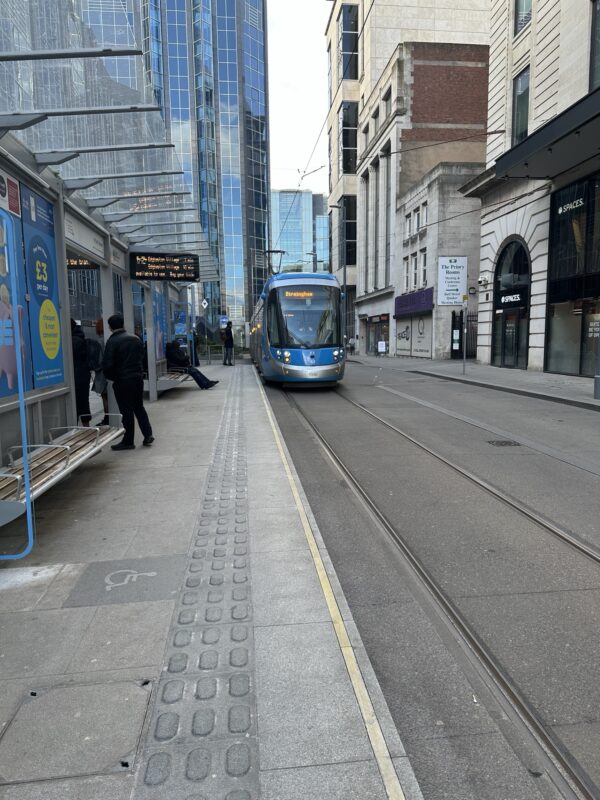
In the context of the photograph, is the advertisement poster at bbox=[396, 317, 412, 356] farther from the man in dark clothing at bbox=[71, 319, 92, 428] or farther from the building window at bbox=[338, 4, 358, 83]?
the man in dark clothing at bbox=[71, 319, 92, 428]

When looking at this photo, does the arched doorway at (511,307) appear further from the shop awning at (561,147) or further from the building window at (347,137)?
the building window at (347,137)

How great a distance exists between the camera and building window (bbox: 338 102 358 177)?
51156mm

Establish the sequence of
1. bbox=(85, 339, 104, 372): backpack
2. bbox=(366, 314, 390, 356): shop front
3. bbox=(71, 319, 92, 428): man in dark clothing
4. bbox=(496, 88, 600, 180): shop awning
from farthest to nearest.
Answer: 1. bbox=(366, 314, 390, 356): shop front
2. bbox=(496, 88, 600, 180): shop awning
3. bbox=(85, 339, 104, 372): backpack
4. bbox=(71, 319, 92, 428): man in dark clothing

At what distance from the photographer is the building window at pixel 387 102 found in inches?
1514

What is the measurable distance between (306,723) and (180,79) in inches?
3175

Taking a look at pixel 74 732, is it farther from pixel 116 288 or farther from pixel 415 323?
pixel 415 323

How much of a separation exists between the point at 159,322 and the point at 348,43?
4509cm

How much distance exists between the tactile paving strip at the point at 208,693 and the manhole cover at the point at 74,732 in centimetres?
10

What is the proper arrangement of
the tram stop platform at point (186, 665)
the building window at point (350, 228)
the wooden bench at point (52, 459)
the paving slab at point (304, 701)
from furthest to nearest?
the building window at point (350, 228)
the wooden bench at point (52, 459)
the paving slab at point (304, 701)
the tram stop platform at point (186, 665)

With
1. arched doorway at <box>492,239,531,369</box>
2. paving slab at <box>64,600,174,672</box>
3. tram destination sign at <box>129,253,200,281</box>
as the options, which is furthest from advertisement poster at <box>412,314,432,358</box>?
paving slab at <box>64,600,174,672</box>

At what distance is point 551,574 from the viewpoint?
12.9 feet

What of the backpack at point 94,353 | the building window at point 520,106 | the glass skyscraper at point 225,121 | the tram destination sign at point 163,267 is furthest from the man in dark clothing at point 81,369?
the glass skyscraper at point 225,121

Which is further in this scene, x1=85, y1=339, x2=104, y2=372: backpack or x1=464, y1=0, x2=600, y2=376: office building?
x1=464, y1=0, x2=600, y2=376: office building

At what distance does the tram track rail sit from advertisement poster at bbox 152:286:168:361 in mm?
10259
